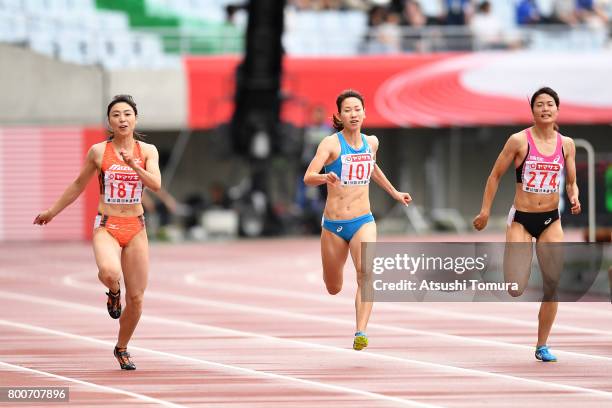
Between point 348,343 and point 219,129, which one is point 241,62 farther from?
point 348,343

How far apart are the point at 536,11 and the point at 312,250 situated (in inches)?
417

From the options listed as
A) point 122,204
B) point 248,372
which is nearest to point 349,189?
point 248,372

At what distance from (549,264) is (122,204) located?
3.16 meters

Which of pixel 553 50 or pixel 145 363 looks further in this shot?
pixel 553 50

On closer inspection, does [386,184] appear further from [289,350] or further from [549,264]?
[289,350]

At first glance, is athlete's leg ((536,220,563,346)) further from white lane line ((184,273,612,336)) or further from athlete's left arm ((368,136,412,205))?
white lane line ((184,273,612,336))

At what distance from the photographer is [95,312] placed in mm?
16797

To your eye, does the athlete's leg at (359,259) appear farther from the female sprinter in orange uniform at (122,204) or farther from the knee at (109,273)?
the knee at (109,273)

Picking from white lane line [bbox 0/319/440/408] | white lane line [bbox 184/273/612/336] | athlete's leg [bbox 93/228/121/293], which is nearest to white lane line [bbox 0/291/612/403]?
white lane line [bbox 0/319/440/408]

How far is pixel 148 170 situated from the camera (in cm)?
1080

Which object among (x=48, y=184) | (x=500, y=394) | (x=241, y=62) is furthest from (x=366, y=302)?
(x=48, y=184)

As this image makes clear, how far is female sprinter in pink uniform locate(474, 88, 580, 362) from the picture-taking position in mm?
11211

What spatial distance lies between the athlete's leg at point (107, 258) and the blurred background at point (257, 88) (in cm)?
2187

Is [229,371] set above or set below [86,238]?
above
